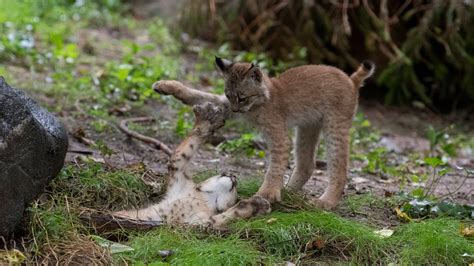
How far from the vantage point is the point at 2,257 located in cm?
432

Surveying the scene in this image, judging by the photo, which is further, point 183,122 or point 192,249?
point 183,122

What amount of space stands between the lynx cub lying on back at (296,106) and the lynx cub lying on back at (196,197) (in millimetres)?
296

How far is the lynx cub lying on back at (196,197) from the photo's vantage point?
5.14 meters

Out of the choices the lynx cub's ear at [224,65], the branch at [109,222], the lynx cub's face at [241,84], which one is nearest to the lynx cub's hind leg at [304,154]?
the lynx cub's face at [241,84]

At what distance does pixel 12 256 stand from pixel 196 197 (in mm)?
1383

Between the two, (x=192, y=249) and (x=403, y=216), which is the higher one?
(x=192, y=249)

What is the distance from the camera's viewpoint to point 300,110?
6.07 m

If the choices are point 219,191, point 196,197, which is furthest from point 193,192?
point 219,191

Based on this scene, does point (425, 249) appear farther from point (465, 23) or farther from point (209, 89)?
point (465, 23)

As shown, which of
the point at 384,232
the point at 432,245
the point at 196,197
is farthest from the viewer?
the point at 196,197

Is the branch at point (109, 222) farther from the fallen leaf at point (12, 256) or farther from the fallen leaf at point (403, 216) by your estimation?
the fallen leaf at point (403, 216)

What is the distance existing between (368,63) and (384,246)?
1.90m

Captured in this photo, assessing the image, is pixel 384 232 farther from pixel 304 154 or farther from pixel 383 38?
pixel 383 38

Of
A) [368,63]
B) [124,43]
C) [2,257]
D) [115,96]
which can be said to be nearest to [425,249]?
[368,63]
